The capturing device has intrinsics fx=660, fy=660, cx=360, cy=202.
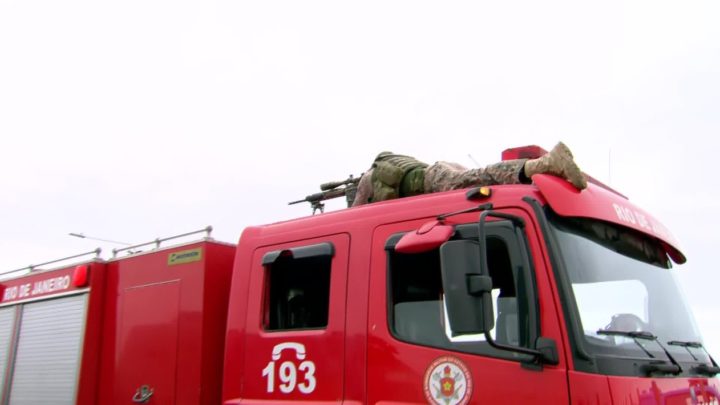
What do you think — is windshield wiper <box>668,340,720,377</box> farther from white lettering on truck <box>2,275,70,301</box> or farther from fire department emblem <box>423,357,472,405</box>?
white lettering on truck <box>2,275,70,301</box>

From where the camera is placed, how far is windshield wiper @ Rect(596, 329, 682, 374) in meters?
3.02

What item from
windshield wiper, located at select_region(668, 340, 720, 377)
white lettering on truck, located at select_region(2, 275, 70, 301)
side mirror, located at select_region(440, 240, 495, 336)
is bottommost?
windshield wiper, located at select_region(668, 340, 720, 377)

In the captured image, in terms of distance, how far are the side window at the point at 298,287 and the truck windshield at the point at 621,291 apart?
1.41 metres

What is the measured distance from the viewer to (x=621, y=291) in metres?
3.38

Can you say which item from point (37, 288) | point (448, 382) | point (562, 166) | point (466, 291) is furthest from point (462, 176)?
point (37, 288)

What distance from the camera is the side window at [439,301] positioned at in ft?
10.2

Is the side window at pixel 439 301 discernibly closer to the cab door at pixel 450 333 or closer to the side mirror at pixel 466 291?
the cab door at pixel 450 333

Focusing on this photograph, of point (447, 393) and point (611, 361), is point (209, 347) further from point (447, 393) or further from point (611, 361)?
point (611, 361)

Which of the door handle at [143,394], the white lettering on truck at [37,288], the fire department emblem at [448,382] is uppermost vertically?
the white lettering on truck at [37,288]

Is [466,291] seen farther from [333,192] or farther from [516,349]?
[333,192]

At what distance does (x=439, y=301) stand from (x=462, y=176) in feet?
2.66

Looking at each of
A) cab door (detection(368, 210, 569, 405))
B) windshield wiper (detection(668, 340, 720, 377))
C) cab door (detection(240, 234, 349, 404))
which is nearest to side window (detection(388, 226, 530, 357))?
cab door (detection(368, 210, 569, 405))

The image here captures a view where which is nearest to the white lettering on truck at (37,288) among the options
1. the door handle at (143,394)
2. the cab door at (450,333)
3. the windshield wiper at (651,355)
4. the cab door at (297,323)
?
the door handle at (143,394)

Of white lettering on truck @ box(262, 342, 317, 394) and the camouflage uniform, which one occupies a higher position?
the camouflage uniform
